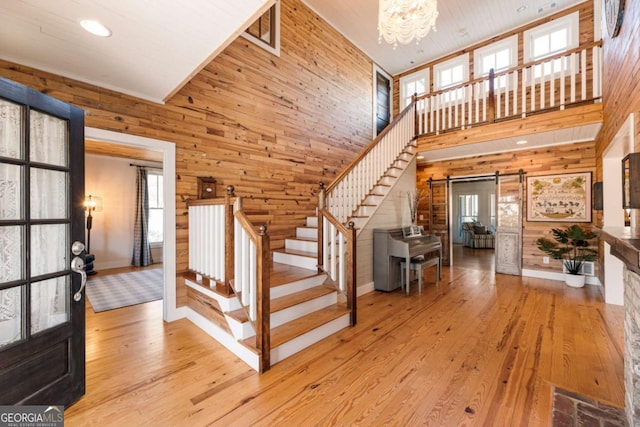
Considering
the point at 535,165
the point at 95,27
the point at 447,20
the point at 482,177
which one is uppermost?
the point at 447,20

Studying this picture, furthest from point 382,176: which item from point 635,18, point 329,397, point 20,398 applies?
point 20,398

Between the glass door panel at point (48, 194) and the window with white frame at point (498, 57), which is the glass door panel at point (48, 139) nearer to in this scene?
the glass door panel at point (48, 194)

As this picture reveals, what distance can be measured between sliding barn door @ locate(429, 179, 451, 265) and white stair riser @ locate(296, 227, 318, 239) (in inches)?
146

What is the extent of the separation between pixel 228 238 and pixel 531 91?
5.59 m

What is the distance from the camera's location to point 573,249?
15.8 ft

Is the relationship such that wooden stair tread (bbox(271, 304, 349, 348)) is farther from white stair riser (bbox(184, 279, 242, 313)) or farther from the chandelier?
the chandelier

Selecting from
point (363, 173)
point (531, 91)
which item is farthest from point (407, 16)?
point (531, 91)

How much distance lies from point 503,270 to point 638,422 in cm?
460

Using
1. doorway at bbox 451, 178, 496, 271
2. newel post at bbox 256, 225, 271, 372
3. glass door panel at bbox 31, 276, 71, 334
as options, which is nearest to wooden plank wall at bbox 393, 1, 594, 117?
doorway at bbox 451, 178, 496, 271

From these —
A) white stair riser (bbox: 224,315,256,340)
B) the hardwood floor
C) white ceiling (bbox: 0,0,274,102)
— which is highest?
white ceiling (bbox: 0,0,274,102)

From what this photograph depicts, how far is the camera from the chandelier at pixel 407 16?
127 inches

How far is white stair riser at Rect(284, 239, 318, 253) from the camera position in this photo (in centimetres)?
383

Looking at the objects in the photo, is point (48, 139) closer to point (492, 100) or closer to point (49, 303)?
point (49, 303)

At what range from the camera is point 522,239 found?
17.9ft
